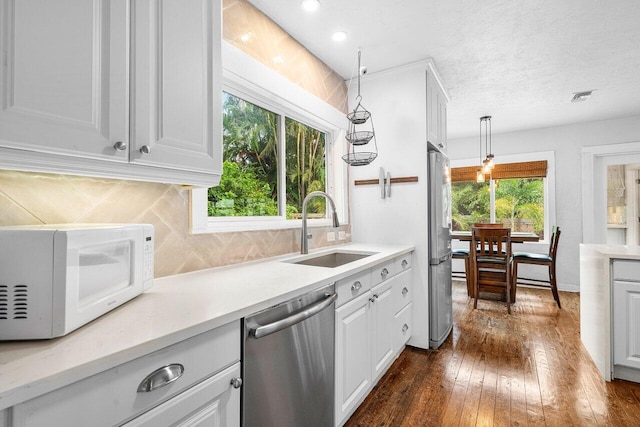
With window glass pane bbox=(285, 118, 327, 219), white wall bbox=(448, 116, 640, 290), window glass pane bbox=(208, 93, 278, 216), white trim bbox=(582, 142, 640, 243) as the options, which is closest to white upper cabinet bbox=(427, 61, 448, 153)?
window glass pane bbox=(285, 118, 327, 219)

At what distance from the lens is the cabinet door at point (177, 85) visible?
103 cm

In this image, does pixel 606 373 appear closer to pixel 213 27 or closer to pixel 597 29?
pixel 597 29

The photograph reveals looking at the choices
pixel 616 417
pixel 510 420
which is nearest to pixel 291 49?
pixel 510 420

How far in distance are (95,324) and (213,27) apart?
48.2 inches

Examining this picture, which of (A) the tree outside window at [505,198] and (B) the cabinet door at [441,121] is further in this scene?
(A) the tree outside window at [505,198]

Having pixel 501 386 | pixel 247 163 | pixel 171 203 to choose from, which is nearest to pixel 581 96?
pixel 501 386

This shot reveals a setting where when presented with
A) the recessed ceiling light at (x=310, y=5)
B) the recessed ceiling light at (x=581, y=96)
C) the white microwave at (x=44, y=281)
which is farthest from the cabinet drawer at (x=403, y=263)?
the recessed ceiling light at (x=581, y=96)

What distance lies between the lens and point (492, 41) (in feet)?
8.00

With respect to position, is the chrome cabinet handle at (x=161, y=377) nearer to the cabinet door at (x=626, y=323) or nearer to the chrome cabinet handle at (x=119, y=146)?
the chrome cabinet handle at (x=119, y=146)

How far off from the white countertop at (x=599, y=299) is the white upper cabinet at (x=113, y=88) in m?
2.68

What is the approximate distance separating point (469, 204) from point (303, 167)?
4119 millimetres

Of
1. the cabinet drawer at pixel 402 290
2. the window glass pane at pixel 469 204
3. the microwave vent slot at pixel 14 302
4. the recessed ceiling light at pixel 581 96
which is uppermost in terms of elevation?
the recessed ceiling light at pixel 581 96

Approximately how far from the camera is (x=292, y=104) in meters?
2.32

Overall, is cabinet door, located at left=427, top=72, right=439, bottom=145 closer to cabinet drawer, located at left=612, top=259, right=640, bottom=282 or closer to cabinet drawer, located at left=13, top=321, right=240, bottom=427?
cabinet drawer, located at left=612, top=259, right=640, bottom=282
